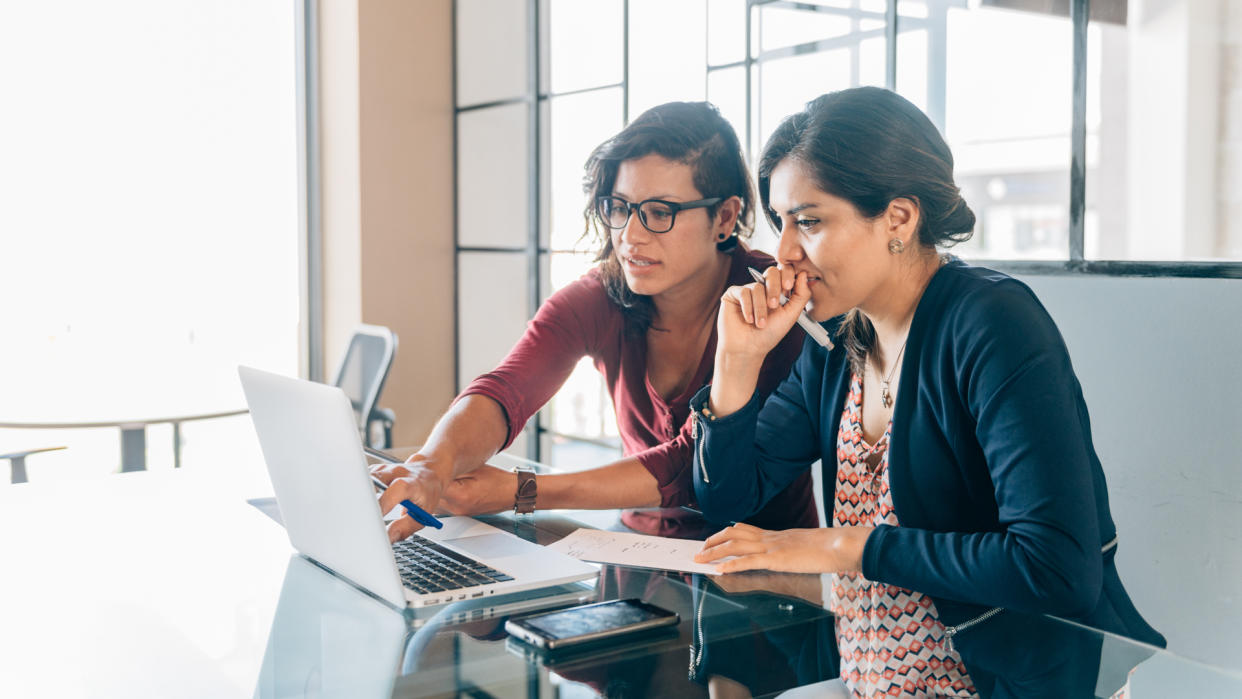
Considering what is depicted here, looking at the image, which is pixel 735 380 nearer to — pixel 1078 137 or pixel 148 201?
pixel 1078 137

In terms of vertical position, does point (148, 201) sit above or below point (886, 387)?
above

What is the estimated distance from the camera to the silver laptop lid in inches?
43.8

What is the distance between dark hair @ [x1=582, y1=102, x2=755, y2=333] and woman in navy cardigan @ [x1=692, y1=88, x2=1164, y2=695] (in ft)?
1.09

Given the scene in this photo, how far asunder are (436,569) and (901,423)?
0.62 meters

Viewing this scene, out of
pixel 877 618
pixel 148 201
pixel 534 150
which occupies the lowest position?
pixel 877 618

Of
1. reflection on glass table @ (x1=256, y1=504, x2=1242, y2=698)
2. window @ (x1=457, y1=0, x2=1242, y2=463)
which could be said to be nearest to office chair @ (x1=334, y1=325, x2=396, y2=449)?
window @ (x1=457, y1=0, x2=1242, y2=463)

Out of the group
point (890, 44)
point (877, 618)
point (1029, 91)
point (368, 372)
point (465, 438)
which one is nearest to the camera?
point (877, 618)

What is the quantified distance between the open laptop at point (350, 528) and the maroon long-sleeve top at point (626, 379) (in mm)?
427

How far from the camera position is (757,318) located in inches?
60.0

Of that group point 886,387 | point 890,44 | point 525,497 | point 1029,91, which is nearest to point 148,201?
point 890,44

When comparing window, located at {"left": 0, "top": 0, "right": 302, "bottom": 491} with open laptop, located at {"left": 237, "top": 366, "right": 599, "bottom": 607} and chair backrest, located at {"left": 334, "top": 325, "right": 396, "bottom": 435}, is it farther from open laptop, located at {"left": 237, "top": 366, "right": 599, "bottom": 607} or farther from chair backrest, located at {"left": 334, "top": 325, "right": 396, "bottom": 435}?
open laptop, located at {"left": 237, "top": 366, "right": 599, "bottom": 607}

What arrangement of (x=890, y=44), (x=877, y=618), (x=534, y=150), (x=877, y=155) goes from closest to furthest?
(x=877, y=618) → (x=877, y=155) → (x=890, y=44) → (x=534, y=150)

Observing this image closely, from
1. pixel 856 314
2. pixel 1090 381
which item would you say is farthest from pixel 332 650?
pixel 1090 381

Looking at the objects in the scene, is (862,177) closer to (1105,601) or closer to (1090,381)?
(1105,601)
